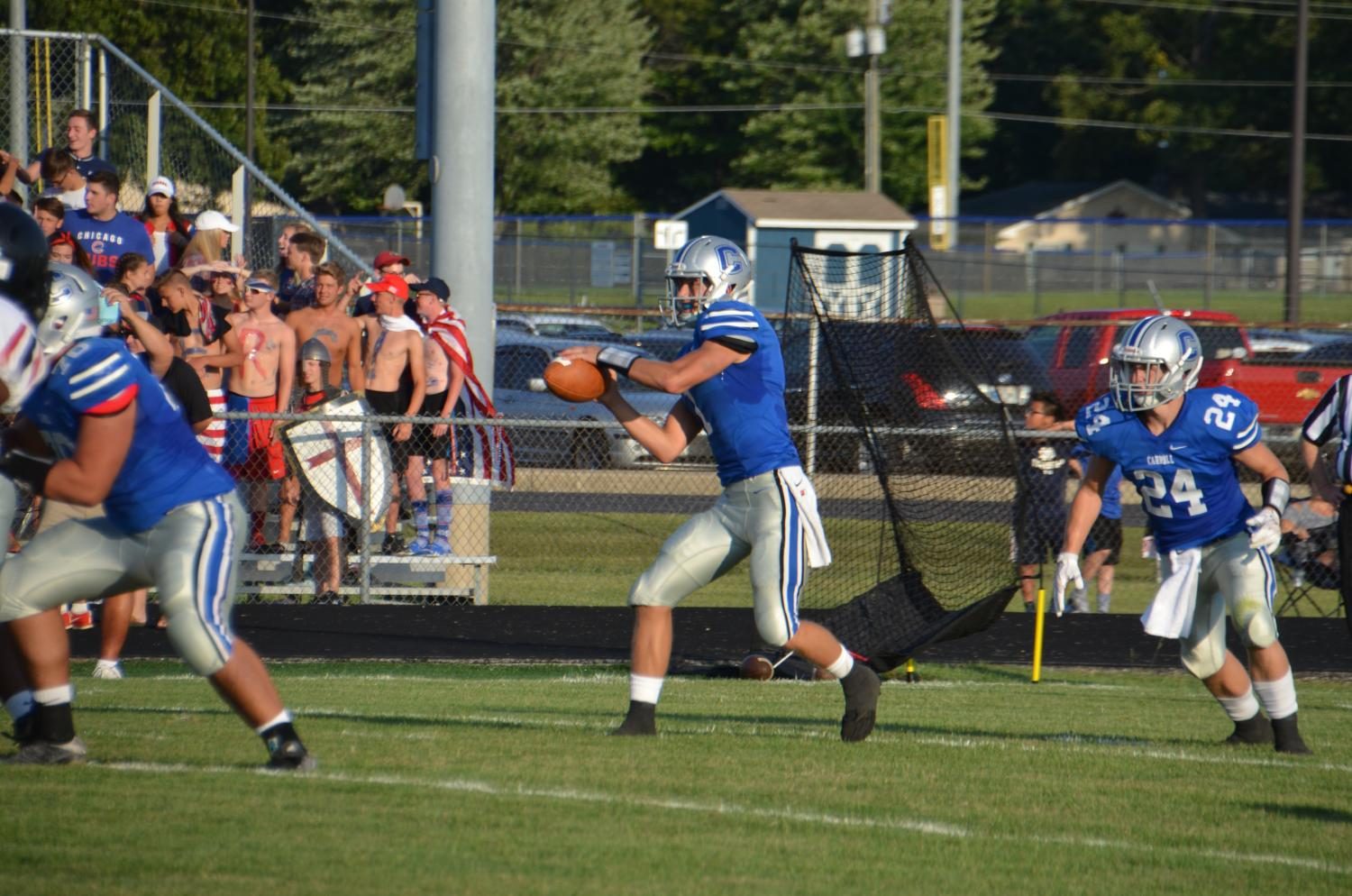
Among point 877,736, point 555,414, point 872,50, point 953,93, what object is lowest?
point 877,736

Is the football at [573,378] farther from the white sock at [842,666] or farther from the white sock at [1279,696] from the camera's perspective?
the white sock at [1279,696]

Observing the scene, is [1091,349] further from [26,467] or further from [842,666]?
[26,467]

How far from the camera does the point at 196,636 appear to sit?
5.40 meters

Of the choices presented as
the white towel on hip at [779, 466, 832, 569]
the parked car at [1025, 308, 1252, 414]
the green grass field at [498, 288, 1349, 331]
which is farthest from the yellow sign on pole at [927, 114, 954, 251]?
the white towel on hip at [779, 466, 832, 569]

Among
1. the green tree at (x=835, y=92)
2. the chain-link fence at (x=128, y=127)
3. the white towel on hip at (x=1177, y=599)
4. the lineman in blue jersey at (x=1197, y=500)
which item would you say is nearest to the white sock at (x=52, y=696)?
the lineman in blue jersey at (x=1197, y=500)

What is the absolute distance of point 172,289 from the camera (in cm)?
1173

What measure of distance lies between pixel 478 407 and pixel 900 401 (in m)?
2.96

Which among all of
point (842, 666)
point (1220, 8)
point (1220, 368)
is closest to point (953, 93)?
point (1220, 368)

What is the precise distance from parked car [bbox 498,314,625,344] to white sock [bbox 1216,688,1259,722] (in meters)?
11.7

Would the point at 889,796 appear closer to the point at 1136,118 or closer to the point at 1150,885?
the point at 1150,885

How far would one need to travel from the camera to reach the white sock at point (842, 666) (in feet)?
22.4

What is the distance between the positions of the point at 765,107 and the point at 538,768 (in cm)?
4949

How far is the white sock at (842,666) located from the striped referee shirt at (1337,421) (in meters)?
2.42

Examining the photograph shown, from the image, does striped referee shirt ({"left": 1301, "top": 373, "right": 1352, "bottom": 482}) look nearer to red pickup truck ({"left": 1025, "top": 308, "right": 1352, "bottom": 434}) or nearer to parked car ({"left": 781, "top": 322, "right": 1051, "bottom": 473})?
parked car ({"left": 781, "top": 322, "right": 1051, "bottom": 473})
